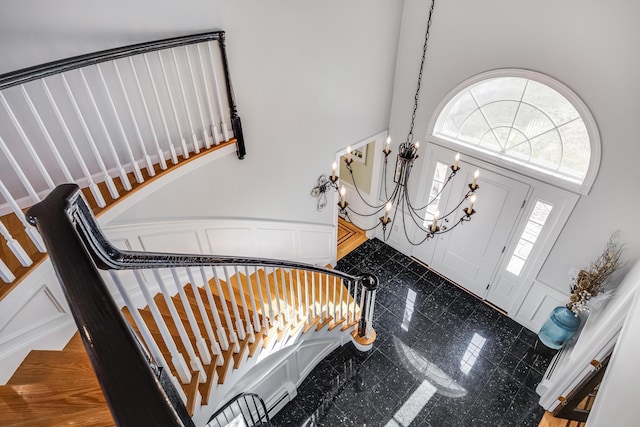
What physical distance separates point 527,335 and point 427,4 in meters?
4.34

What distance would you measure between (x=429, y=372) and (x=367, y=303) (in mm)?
1164

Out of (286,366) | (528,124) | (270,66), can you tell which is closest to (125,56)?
(270,66)

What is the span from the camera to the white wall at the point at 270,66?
2.17 meters

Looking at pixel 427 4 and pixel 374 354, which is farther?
pixel 374 354

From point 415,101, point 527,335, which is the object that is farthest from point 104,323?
point 527,335

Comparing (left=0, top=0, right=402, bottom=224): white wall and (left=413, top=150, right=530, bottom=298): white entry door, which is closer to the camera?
(left=0, top=0, right=402, bottom=224): white wall

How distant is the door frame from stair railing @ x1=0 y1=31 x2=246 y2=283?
2.82 m

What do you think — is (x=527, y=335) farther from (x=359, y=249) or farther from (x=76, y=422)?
(x=76, y=422)

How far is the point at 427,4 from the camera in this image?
12.9ft

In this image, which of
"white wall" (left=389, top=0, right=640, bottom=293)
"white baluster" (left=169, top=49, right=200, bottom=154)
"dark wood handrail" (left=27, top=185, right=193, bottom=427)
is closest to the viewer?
"dark wood handrail" (left=27, top=185, right=193, bottom=427)

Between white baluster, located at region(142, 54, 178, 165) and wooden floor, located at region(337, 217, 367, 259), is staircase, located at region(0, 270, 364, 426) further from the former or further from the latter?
wooden floor, located at region(337, 217, 367, 259)

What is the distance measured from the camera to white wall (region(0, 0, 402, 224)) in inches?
85.3

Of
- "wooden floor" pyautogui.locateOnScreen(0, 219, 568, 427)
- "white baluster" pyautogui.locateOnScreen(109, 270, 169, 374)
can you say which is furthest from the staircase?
"white baluster" pyautogui.locateOnScreen(109, 270, 169, 374)

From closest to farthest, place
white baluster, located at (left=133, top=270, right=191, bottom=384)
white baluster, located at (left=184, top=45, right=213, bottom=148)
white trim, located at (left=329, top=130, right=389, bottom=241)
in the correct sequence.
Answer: white baluster, located at (left=133, top=270, right=191, bottom=384) < white baluster, located at (left=184, top=45, right=213, bottom=148) < white trim, located at (left=329, top=130, right=389, bottom=241)
